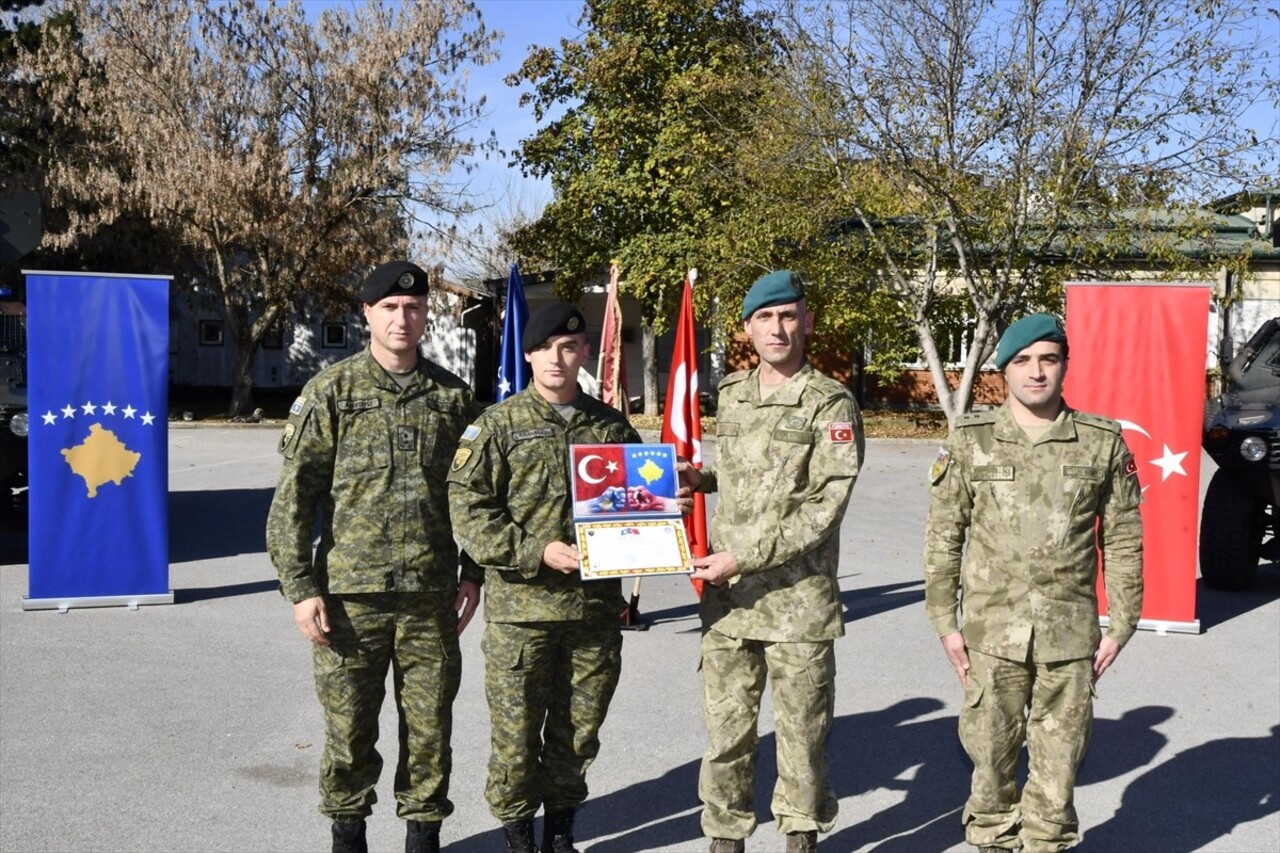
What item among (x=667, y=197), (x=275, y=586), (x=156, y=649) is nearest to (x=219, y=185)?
(x=667, y=197)

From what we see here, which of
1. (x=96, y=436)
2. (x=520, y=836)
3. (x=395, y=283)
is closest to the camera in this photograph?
(x=395, y=283)

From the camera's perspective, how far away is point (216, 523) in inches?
479

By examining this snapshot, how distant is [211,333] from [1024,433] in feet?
117

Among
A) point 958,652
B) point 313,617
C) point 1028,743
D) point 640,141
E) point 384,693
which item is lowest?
point 1028,743

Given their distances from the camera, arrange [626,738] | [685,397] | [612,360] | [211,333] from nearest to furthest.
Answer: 1. [626,738]
2. [685,397]
3. [612,360]
4. [211,333]

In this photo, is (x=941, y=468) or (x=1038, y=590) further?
(x=941, y=468)

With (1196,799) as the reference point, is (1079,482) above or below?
above

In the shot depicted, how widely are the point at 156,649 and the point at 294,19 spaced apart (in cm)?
2086

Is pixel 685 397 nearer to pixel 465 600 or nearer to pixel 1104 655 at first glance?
pixel 465 600

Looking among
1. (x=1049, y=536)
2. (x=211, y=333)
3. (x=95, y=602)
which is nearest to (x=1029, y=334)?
(x=1049, y=536)

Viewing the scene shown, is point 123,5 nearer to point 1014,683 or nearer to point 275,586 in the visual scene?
point 275,586

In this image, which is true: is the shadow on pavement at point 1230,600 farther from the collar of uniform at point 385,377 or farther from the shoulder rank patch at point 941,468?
the collar of uniform at point 385,377

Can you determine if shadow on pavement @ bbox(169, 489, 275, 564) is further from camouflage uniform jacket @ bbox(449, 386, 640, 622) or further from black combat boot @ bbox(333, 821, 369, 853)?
camouflage uniform jacket @ bbox(449, 386, 640, 622)

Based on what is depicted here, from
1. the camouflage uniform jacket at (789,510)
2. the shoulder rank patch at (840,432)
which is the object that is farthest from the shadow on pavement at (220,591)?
the shoulder rank patch at (840,432)
